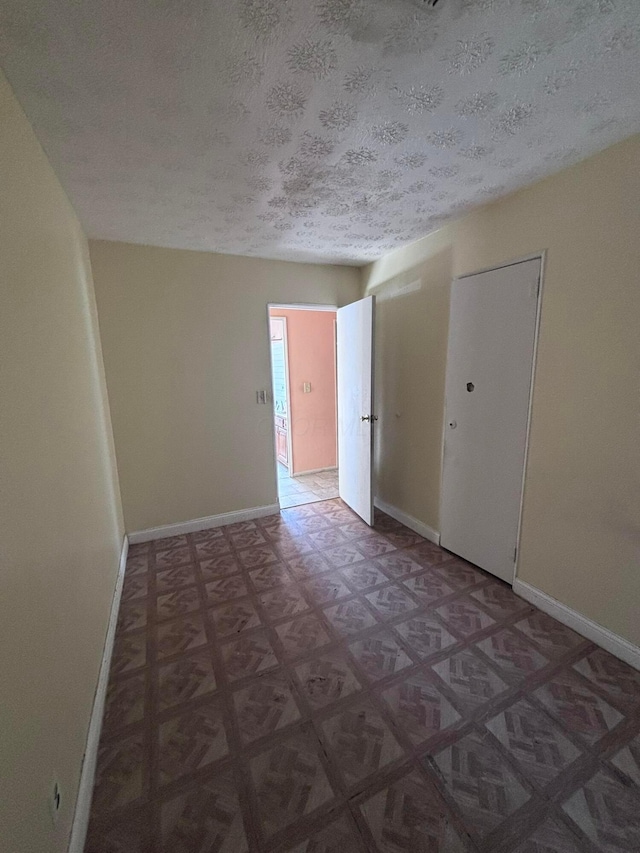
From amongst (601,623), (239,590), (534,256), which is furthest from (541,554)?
(239,590)

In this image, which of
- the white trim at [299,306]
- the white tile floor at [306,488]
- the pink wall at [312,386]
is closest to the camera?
the white trim at [299,306]

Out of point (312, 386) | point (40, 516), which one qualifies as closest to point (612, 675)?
point (40, 516)

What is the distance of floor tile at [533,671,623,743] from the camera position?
1.34 meters

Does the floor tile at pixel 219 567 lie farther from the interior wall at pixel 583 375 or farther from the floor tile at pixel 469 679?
the interior wall at pixel 583 375

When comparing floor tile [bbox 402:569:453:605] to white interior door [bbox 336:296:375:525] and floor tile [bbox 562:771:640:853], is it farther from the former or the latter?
floor tile [bbox 562:771:640:853]

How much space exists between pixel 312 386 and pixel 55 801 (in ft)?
13.0

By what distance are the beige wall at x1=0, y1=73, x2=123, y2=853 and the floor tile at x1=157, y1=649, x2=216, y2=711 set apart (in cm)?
30

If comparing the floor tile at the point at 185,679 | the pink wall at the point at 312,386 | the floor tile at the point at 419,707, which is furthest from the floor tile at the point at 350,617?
the pink wall at the point at 312,386

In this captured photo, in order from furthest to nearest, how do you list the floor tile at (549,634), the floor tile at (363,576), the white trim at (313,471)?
the white trim at (313,471) → the floor tile at (363,576) → the floor tile at (549,634)

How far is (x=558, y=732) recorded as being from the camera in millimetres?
1326

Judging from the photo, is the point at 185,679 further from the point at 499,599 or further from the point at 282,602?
the point at 499,599

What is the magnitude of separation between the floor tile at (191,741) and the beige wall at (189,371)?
176 centimetres

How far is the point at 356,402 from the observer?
10.4 ft

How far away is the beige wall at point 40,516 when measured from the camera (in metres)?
0.80
